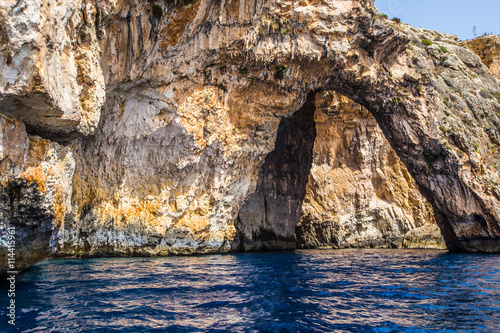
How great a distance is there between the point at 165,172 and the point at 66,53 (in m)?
8.75

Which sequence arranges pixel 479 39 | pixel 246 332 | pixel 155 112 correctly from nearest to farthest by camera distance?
pixel 246 332
pixel 155 112
pixel 479 39

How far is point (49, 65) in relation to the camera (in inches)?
306

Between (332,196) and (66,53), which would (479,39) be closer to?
(332,196)

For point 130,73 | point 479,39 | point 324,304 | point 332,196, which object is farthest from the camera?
point 479,39

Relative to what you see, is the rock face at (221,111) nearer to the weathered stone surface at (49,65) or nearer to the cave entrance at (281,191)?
the weathered stone surface at (49,65)

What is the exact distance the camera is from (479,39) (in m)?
35.4

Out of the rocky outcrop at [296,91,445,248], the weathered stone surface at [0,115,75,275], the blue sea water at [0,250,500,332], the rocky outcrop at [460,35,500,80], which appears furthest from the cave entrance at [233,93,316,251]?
the rocky outcrop at [460,35,500,80]

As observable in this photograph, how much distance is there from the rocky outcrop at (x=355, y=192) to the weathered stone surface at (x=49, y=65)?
72.9 feet

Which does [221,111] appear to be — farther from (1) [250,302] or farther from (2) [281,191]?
(1) [250,302]

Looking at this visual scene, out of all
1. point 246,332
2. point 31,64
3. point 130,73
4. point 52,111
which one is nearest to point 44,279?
point 52,111

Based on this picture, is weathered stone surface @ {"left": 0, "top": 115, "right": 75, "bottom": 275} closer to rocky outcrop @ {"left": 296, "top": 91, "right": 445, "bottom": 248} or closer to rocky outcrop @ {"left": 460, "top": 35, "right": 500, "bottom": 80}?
rocky outcrop @ {"left": 296, "top": 91, "right": 445, "bottom": 248}

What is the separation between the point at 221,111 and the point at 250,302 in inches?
481

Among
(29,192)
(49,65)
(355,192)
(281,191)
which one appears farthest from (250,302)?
(355,192)

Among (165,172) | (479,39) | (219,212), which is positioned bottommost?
(219,212)
